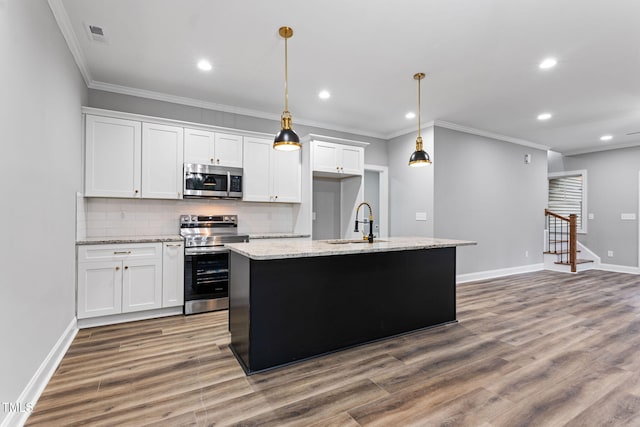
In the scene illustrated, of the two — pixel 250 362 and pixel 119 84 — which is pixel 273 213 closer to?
pixel 119 84

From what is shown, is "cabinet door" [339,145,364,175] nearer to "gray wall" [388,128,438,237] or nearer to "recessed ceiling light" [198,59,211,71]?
"gray wall" [388,128,438,237]

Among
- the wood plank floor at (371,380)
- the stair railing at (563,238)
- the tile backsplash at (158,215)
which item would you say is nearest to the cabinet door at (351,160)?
the tile backsplash at (158,215)

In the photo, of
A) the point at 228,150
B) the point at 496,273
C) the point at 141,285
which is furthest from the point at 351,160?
the point at 496,273

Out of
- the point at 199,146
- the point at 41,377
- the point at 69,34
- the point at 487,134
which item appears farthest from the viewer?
the point at 487,134

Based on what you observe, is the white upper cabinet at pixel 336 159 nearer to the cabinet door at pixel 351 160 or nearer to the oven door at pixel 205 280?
the cabinet door at pixel 351 160

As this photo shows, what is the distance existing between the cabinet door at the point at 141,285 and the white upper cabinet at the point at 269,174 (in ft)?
4.73

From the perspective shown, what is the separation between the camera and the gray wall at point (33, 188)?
1715 mm

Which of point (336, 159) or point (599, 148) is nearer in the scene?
point (336, 159)

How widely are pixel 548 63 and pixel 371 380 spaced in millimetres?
3514

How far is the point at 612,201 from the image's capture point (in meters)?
7.10

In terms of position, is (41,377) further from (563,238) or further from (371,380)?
(563,238)

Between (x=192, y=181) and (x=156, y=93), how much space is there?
47.7 inches

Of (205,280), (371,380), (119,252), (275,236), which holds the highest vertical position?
(275,236)

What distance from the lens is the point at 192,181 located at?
13.5 ft
